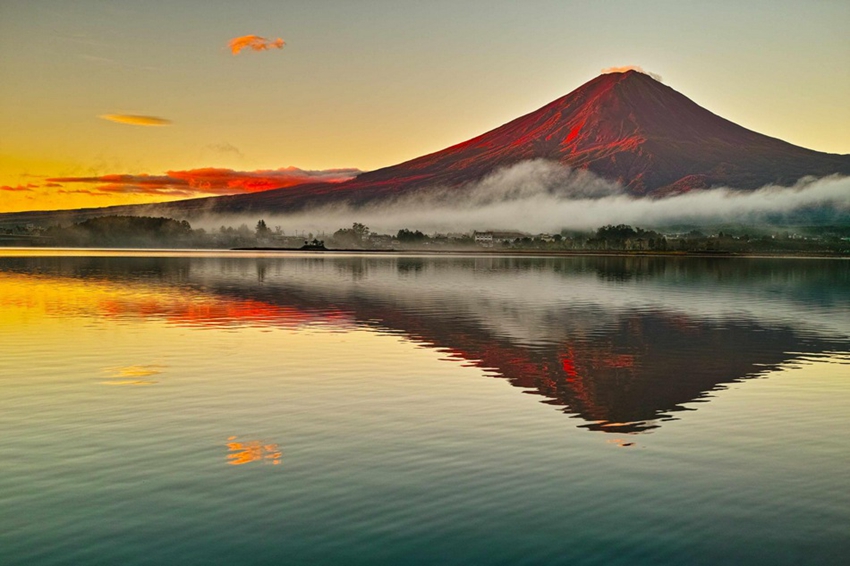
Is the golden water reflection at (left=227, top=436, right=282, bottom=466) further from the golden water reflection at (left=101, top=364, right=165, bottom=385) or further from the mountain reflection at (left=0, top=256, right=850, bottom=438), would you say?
the golden water reflection at (left=101, top=364, right=165, bottom=385)

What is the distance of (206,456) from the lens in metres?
19.8

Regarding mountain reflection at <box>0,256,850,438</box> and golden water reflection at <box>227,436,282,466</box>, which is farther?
mountain reflection at <box>0,256,850,438</box>

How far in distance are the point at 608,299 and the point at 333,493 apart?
66.3 meters

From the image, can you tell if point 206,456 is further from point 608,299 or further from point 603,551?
point 608,299

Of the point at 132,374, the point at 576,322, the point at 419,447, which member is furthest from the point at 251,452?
the point at 576,322

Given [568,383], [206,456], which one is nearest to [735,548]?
[206,456]

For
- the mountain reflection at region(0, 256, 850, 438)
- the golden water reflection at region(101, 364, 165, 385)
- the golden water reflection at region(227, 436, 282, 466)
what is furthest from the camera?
the mountain reflection at region(0, 256, 850, 438)

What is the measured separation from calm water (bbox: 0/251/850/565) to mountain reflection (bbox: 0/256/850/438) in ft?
1.14

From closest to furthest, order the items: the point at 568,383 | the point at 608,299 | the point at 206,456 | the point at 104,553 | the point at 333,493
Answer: the point at 104,553, the point at 333,493, the point at 206,456, the point at 568,383, the point at 608,299

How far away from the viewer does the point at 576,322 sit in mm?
56375

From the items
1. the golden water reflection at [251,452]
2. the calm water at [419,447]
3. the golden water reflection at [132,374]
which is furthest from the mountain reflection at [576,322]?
the golden water reflection at [132,374]

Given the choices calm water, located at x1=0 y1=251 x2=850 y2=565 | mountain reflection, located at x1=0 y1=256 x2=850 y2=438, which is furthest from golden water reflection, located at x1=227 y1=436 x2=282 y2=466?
mountain reflection, located at x1=0 y1=256 x2=850 y2=438

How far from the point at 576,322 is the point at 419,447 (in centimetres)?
3698

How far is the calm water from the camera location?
14500mm
